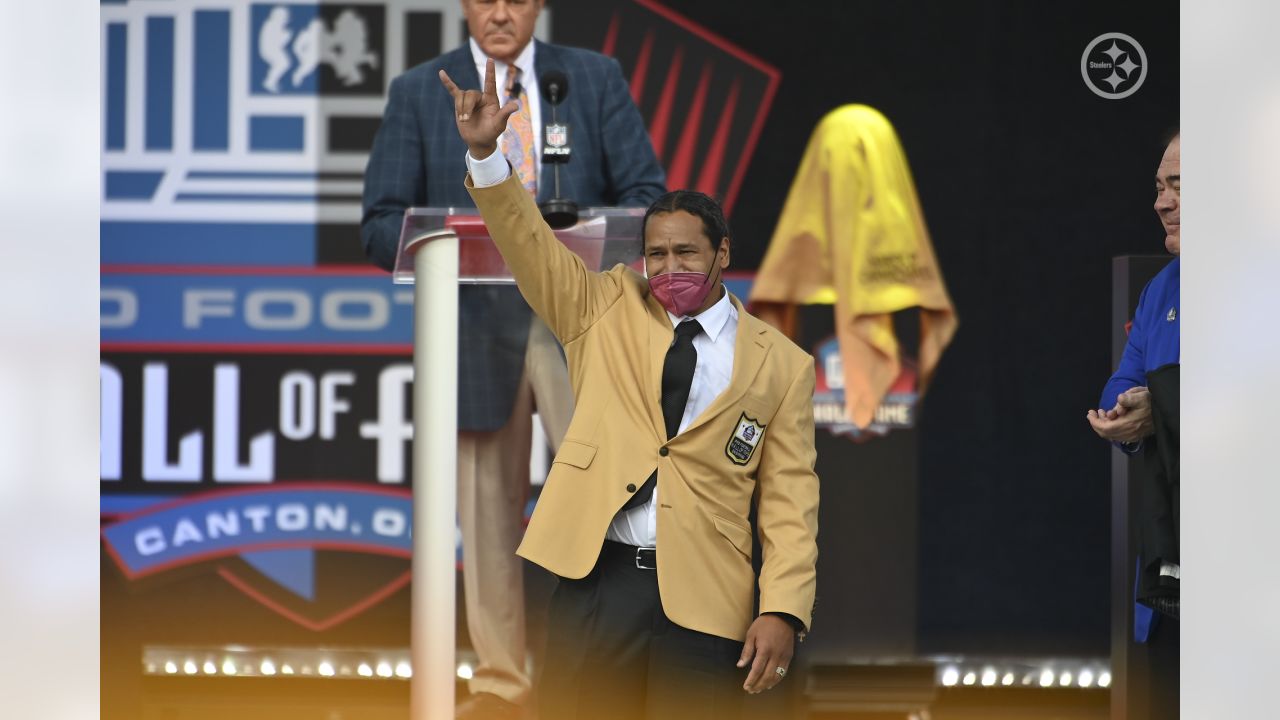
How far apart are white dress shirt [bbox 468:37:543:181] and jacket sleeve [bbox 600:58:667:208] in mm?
226

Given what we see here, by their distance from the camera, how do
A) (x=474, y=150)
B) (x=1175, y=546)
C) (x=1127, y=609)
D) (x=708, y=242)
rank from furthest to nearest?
1. (x=1127, y=609)
2. (x=1175, y=546)
3. (x=708, y=242)
4. (x=474, y=150)

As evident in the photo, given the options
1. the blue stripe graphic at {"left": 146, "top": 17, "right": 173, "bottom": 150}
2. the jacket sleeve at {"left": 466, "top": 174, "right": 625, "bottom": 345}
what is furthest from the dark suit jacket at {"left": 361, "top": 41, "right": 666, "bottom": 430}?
the jacket sleeve at {"left": 466, "top": 174, "right": 625, "bottom": 345}

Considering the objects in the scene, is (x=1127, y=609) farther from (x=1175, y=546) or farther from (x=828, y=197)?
(x=828, y=197)

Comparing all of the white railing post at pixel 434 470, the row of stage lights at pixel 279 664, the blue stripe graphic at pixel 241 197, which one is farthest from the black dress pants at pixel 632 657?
the blue stripe graphic at pixel 241 197

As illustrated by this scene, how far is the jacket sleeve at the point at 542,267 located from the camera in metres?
2.91

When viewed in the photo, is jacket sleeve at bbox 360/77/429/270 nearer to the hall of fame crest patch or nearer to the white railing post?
the white railing post

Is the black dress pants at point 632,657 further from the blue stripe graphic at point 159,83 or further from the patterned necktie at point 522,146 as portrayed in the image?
the blue stripe graphic at point 159,83

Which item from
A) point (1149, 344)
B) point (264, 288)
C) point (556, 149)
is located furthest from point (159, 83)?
point (1149, 344)

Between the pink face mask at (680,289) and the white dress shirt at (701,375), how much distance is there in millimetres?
73

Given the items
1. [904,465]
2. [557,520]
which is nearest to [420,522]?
[557,520]
